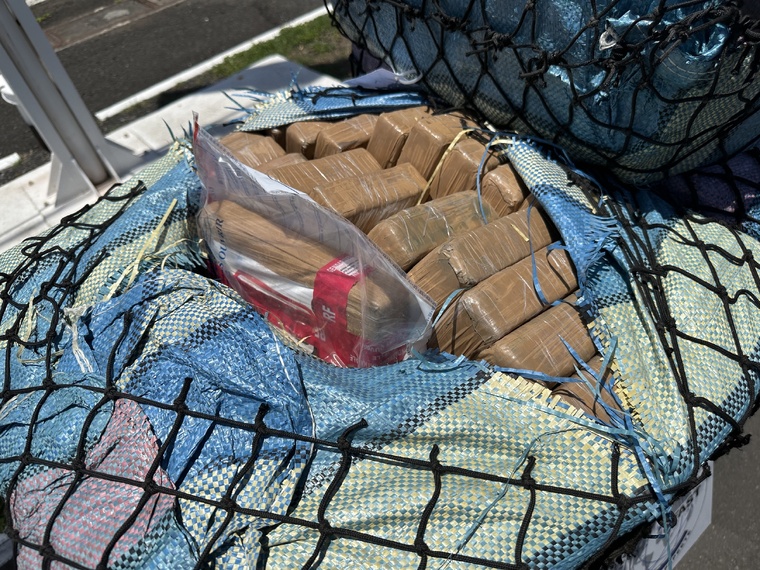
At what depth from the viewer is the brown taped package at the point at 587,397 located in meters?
1.31

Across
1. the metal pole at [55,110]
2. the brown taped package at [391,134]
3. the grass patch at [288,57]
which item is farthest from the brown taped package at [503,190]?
the grass patch at [288,57]

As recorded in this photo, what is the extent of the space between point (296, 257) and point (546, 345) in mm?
668

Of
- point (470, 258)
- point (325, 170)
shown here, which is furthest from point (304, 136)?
point (470, 258)

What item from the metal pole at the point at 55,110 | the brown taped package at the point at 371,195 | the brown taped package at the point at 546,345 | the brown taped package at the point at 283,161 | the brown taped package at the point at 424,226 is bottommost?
the brown taped package at the point at 546,345

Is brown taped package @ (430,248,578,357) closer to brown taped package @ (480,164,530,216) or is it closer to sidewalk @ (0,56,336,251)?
brown taped package @ (480,164,530,216)

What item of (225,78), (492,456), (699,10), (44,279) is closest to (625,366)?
(492,456)

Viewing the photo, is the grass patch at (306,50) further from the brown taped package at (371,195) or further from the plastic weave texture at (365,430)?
the plastic weave texture at (365,430)

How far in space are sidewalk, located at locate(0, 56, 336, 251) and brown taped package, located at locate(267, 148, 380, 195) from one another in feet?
3.02

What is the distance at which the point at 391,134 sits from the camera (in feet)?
6.04

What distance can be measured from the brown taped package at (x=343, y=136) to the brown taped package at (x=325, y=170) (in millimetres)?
51

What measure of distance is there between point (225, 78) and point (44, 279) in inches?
105

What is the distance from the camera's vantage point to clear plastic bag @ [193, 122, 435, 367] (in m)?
1.38

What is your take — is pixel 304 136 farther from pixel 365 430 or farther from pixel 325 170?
pixel 365 430

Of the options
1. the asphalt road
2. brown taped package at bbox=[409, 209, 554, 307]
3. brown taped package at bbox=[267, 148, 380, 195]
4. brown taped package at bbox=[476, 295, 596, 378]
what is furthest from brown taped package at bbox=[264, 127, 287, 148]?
the asphalt road
